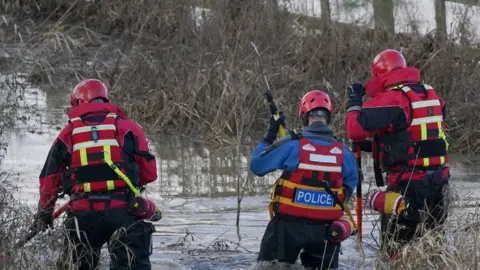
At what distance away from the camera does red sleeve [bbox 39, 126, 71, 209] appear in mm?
7555

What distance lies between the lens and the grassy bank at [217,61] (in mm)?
13984

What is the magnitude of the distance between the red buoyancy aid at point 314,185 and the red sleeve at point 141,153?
3.15 feet

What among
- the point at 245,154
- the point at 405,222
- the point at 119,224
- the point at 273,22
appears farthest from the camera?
the point at 273,22

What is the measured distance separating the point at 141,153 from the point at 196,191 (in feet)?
12.9

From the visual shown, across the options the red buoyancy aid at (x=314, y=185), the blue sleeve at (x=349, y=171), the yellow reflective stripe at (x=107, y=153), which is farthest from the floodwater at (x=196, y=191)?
the yellow reflective stripe at (x=107, y=153)

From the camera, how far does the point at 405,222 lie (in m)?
8.48

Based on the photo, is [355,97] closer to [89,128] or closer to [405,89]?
[405,89]

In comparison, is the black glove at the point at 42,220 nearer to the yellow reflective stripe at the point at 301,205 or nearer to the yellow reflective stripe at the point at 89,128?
the yellow reflective stripe at the point at 89,128

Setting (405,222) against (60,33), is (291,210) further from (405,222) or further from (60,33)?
(60,33)

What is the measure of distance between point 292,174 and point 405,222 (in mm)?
1313

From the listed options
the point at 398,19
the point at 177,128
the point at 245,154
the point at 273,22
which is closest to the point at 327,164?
the point at 245,154

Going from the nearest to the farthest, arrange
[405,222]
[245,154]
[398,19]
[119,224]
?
[119,224]
[405,222]
[245,154]
[398,19]

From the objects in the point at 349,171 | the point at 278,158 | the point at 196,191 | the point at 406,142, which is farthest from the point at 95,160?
the point at 196,191

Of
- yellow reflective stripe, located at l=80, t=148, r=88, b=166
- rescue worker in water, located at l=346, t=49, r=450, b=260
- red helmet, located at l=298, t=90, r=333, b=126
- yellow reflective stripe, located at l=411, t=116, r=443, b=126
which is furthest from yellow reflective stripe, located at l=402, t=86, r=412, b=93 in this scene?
yellow reflective stripe, located at l=80, t=148, r=88, b=166
